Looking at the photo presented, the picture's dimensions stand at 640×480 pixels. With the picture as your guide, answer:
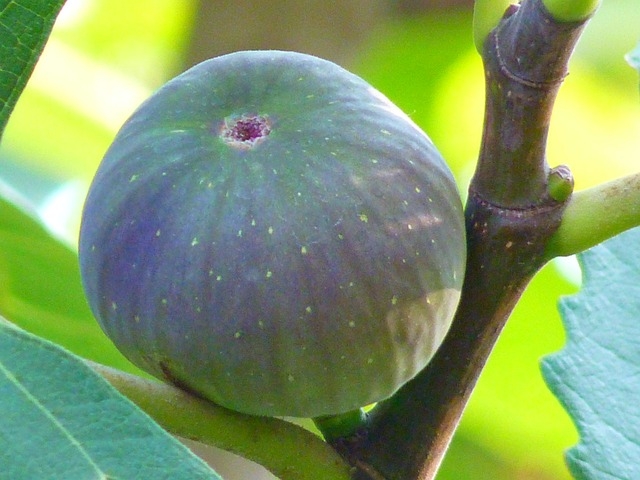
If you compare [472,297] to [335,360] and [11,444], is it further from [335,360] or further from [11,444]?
[11,444]

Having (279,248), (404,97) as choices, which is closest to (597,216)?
(279,248)

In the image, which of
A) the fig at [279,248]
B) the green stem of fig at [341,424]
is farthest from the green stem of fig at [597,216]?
the green stem of fig at [341,424]

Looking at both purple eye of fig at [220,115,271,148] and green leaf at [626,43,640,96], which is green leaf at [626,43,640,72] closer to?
green leaf at [626,43,640,96]

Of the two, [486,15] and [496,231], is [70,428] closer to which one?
[496,231]

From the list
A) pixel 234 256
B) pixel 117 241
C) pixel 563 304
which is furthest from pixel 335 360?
pixel 563 304

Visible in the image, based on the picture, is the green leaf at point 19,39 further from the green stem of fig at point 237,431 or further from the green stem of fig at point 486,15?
the green stem of fig at point 486,15

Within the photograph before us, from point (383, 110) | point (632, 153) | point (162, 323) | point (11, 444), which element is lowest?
point (11, 444)
